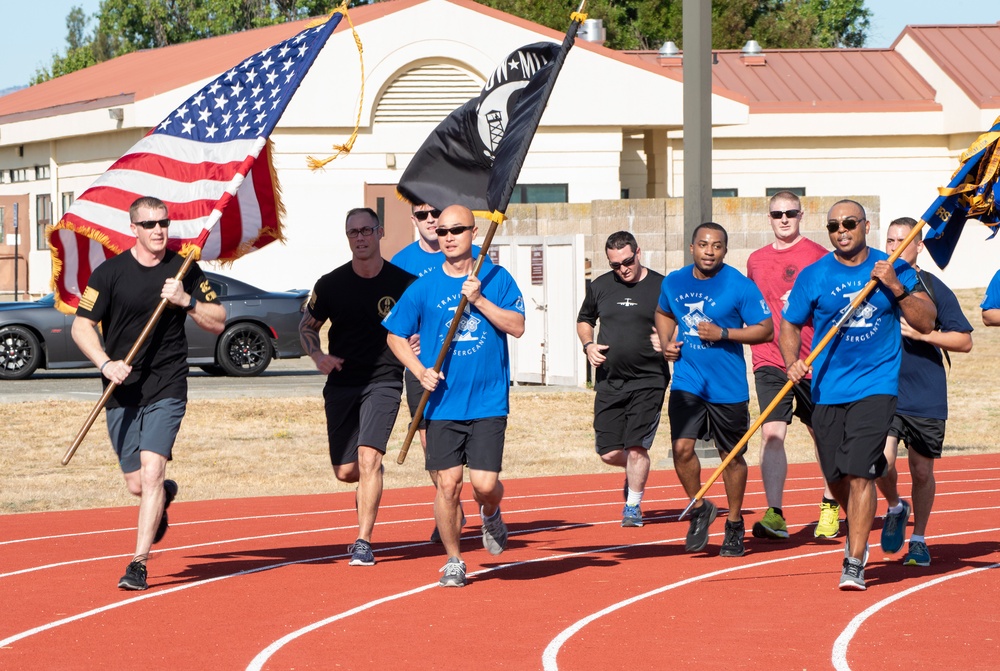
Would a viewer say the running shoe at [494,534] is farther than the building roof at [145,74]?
No

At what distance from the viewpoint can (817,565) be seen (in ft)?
34.3

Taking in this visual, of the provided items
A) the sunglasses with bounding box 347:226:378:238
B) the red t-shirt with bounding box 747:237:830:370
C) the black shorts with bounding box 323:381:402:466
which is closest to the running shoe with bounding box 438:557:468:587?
the black shorts with bounding box 323:381:402:466

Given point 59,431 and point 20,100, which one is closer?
point 59,431

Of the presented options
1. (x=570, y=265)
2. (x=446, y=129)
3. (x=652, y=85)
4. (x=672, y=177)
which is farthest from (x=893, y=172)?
(x=446, y=129)

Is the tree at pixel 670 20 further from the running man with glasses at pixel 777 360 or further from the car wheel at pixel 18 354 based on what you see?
the running man with glasses at pixel 777 360

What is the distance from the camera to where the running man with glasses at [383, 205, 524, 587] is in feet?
31.6

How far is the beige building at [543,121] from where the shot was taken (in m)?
35.2

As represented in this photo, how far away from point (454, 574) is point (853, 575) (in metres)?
2.22

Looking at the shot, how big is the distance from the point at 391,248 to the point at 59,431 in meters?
18.1

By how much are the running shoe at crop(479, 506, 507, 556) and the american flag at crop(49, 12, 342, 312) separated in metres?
2.38

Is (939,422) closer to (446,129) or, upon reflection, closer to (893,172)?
(446,129)

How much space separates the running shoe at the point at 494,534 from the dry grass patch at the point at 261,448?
16.5 feet

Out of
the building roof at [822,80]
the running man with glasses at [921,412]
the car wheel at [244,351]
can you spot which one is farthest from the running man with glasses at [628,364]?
the building roof at [822,80]

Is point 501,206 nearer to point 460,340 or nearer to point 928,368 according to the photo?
point 460,340
